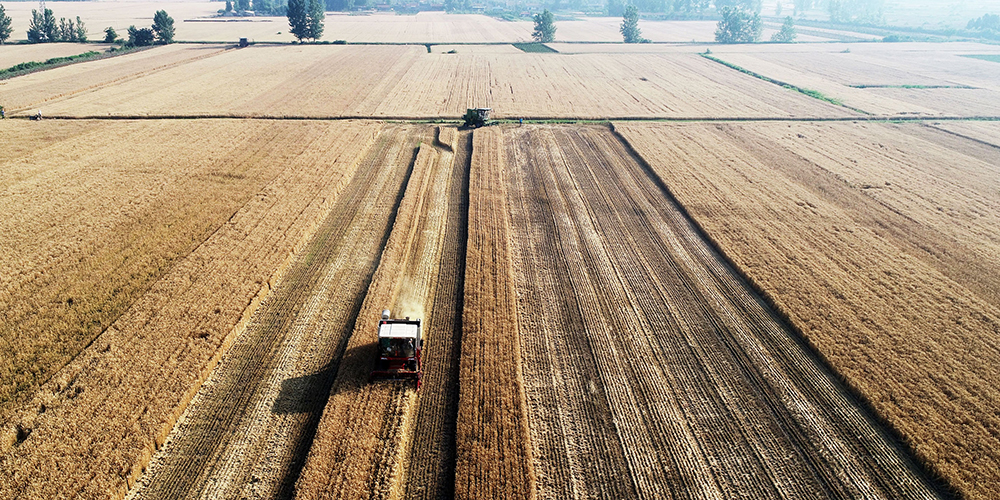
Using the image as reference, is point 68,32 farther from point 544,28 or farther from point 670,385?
point 670,385

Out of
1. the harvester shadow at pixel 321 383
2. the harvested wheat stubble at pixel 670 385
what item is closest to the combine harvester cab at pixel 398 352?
the harvester shadow at pixel 321 383

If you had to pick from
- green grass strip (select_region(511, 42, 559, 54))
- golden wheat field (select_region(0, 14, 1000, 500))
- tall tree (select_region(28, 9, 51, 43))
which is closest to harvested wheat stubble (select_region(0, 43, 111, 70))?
tall tree (select_region(28, 9, 51, 43))

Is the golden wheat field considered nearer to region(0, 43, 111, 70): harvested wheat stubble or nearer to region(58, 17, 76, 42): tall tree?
region(0, 43, 111, 70): harvested wheat stubble

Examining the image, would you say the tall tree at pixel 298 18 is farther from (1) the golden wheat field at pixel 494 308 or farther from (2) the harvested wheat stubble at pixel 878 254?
(2) the harvested wheat stubble at pixel 878 254

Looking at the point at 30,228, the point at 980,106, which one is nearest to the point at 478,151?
the point at 30,228

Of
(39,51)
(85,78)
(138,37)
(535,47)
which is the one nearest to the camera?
(85,78)

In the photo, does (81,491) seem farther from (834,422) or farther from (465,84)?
(465,84)

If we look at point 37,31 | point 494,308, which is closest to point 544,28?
point 37,31
